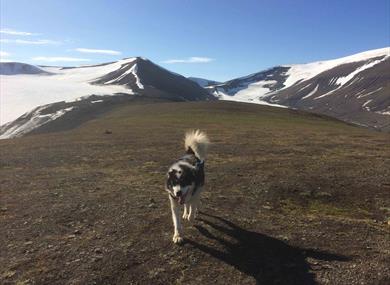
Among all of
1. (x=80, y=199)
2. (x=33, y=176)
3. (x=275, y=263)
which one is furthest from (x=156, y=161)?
(x=275, y=263)

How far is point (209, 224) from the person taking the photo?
1461cm

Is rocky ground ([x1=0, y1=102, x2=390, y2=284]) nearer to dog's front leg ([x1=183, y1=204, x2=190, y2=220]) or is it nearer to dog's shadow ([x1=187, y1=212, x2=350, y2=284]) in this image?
dog's shadow ([x1=187, y1=212, x2=350, y2=284])

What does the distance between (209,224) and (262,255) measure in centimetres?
280

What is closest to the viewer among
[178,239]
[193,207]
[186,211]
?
[178,239]

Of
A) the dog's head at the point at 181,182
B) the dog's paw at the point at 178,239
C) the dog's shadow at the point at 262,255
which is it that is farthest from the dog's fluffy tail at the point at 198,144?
the dog's paw at the point at 178,239

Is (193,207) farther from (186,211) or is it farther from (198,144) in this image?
(198,144)

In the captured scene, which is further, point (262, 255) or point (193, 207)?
point (193, 207)

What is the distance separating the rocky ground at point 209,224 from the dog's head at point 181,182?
1.41 m

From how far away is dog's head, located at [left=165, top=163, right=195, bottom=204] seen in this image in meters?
12.9

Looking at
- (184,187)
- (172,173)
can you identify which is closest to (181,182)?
(184,187)

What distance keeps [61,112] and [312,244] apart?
9410 centimetres

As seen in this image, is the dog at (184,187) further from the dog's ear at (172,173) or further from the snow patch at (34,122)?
the snow patch at (34,122)

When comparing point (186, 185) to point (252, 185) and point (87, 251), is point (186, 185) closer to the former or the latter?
point (87, 251)

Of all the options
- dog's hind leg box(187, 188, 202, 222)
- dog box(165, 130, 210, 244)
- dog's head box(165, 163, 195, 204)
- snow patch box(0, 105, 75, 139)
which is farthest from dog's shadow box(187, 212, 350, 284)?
snow patch box(0, 105, 75, 139)
